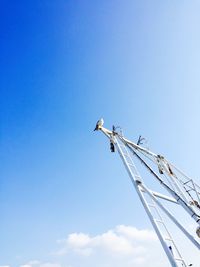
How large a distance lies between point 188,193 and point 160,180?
5.60 ft

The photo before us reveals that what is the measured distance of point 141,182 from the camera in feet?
48.1

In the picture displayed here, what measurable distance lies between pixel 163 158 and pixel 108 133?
3545 millimetres

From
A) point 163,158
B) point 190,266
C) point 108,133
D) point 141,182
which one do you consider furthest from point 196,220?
point 108,133

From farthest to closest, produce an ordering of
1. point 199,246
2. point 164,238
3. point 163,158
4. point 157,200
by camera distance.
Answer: point 163,158
point 157,200
point 164,238
point 199,246

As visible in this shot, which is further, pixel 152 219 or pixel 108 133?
pixel 108 133

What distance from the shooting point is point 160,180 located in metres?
15.4

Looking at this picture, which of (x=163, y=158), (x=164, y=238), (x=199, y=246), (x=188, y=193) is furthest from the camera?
(x=163, y=158)

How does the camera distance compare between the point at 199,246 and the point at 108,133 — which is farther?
the point at 108,133

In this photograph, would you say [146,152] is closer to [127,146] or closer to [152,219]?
[127,146]

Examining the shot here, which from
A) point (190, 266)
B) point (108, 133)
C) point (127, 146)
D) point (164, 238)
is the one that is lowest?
point (190, 266)

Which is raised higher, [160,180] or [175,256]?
[160,180]

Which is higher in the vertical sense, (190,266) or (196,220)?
(196,220)

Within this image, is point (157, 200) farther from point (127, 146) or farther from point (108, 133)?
point (108, 133)

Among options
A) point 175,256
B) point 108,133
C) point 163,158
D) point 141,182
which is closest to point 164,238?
point 175,256
